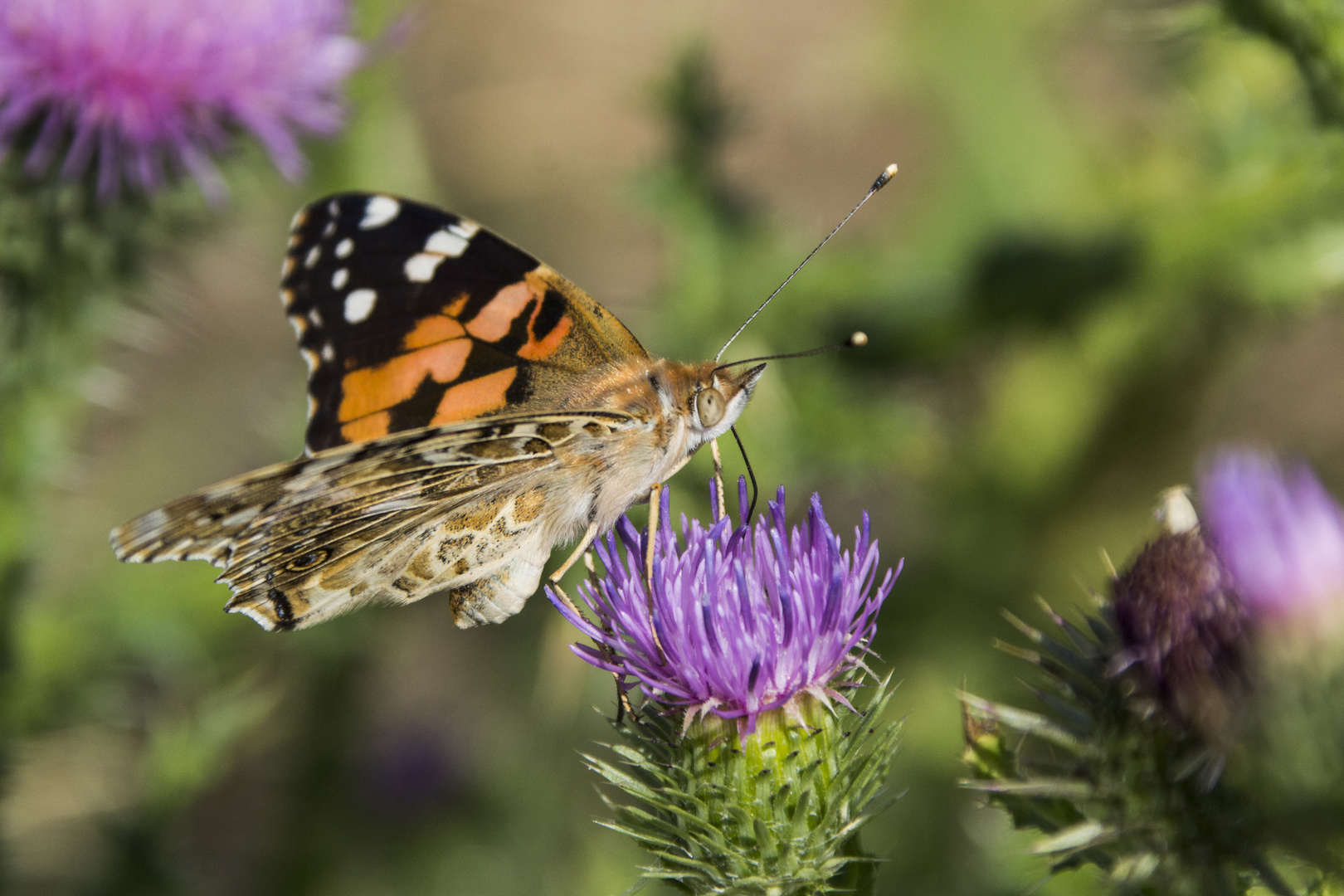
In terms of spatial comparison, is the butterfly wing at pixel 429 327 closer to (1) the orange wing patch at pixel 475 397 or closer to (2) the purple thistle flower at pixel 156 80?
(1) the orange wing patch at pixel 475 397

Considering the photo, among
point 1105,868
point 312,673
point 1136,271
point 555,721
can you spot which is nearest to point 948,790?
point 555,721

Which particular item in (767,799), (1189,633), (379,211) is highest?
(379,211)

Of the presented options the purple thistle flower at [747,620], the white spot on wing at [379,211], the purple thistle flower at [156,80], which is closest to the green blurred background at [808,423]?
the purple thistle flower at [156,80]

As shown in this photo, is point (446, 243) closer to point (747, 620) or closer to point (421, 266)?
point (421, 266)

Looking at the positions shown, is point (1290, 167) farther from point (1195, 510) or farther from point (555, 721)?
point (555, 721)

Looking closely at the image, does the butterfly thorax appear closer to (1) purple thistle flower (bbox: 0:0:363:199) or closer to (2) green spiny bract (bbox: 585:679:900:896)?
(2) green spiny bract (bbox: 585:679:900:896)

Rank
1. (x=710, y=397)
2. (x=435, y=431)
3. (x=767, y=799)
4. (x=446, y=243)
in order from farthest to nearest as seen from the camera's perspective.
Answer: (x=446, y=243) < (x=710, y=397) < (x=435, y=431) < (x=767, y=799)

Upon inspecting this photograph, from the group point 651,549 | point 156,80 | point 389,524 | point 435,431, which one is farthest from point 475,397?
point 156,80
